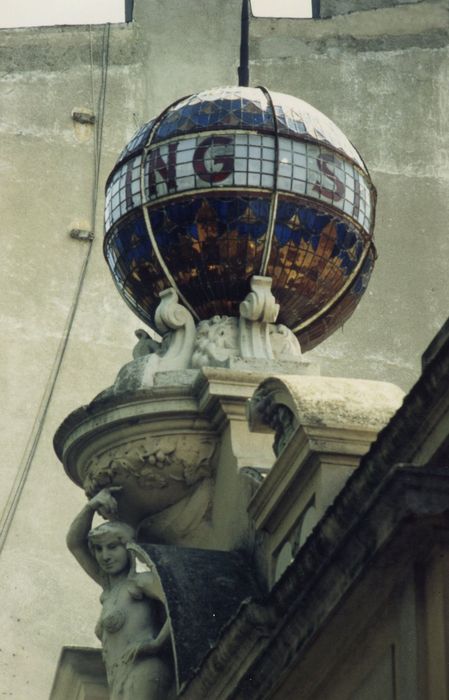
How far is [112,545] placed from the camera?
37.2ft

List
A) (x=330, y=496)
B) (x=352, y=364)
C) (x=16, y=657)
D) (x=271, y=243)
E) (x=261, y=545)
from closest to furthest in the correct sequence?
(x=330, y=496)
(x=261, y=545)
(x=271, y=243)
(x=16, y=657)
(x=352, y=364)

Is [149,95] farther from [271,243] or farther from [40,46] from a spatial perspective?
[271,243]

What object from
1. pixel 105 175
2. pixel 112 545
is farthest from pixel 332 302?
pixel 105 175

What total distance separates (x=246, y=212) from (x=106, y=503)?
1.43 m

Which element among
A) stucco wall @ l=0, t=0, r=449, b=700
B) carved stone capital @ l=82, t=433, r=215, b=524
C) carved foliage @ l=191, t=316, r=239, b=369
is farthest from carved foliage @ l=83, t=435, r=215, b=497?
stucco wall @ l=0, t=0, r=449, b=700

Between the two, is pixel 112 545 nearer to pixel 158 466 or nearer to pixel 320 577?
pixel 158 466

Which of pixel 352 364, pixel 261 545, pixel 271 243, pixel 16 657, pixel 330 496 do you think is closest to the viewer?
pixel 330 496

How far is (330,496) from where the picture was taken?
32.6 ft

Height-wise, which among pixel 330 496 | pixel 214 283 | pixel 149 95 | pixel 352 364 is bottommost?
pixel 330 496

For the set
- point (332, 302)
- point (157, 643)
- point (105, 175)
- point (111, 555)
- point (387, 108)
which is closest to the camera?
point (157, 643)

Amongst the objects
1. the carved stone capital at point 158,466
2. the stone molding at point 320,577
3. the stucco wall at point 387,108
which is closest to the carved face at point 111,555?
the carved stone capital at point 158,466

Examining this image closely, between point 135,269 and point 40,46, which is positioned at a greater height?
point 40,46

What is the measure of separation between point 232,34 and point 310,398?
1308 cm

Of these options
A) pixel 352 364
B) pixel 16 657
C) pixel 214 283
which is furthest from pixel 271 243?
pixel 352 364
